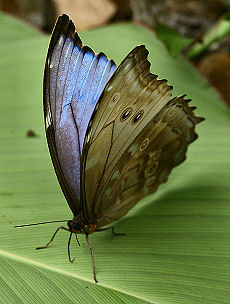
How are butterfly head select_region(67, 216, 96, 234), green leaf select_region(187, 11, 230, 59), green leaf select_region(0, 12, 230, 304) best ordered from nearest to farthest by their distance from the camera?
green leaf select_region(0, 12, 230, 304)
butterfly head select_region(67, 216, 96, 234)
green leaf select_region(187, 11, 230, 59)

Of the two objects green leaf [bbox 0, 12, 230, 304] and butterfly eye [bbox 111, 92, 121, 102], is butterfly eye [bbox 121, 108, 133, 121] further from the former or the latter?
green leaf [bbox 0, 12, 230, 304]

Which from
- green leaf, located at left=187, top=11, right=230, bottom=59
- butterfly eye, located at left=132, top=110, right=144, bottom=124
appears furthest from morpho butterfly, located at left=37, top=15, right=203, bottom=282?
green leaf, located at left=187, top=11, right=230, bottom=59

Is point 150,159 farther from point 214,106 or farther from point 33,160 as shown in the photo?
point 214,106

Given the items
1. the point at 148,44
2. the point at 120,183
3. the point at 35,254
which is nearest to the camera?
the point at 35,254

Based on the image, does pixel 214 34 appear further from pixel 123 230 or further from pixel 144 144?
pixel 123 230

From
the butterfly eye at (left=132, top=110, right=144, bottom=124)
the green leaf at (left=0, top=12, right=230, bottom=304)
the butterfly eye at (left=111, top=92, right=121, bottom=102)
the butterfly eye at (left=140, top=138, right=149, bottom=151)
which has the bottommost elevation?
the green leaf at (left=0, top=12, right=230, bottom=304)

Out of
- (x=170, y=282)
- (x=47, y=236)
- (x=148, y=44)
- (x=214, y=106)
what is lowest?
(x=170, y=282)

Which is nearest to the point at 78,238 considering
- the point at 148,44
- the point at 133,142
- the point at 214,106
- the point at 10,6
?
the point at 133,142
